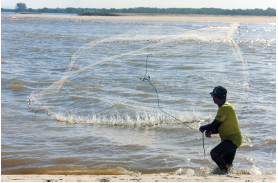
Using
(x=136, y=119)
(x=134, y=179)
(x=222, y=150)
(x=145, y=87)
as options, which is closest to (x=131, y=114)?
(x=136, y=119)

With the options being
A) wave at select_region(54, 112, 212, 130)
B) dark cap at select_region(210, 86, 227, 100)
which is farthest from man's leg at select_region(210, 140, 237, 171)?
wave at select_region(54, 112, 212, 130)

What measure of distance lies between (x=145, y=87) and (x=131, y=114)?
3.06 metres

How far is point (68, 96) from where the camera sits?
408 inches

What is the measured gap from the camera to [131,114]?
8.66 metres

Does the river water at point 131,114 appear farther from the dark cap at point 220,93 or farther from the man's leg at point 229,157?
the dark cap at point 220,93

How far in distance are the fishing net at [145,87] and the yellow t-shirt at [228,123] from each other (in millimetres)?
2896

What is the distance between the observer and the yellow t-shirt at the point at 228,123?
14.9 feet

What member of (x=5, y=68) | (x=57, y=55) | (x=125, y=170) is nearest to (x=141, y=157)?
(x=125, y=170)

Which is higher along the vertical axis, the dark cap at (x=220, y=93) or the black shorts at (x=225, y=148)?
the dark cap at (x=220, y=93)

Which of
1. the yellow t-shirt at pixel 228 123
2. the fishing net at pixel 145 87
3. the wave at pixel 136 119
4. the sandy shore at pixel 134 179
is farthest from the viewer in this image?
the fishing net at pixel 145 87

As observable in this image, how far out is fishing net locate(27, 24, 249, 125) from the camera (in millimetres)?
8195

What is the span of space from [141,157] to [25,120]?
381 centimetres

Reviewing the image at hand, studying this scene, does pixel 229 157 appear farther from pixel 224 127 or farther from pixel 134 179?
pixel 134 179

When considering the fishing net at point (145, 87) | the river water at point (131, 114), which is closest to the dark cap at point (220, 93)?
the river water at point (131, 114)
